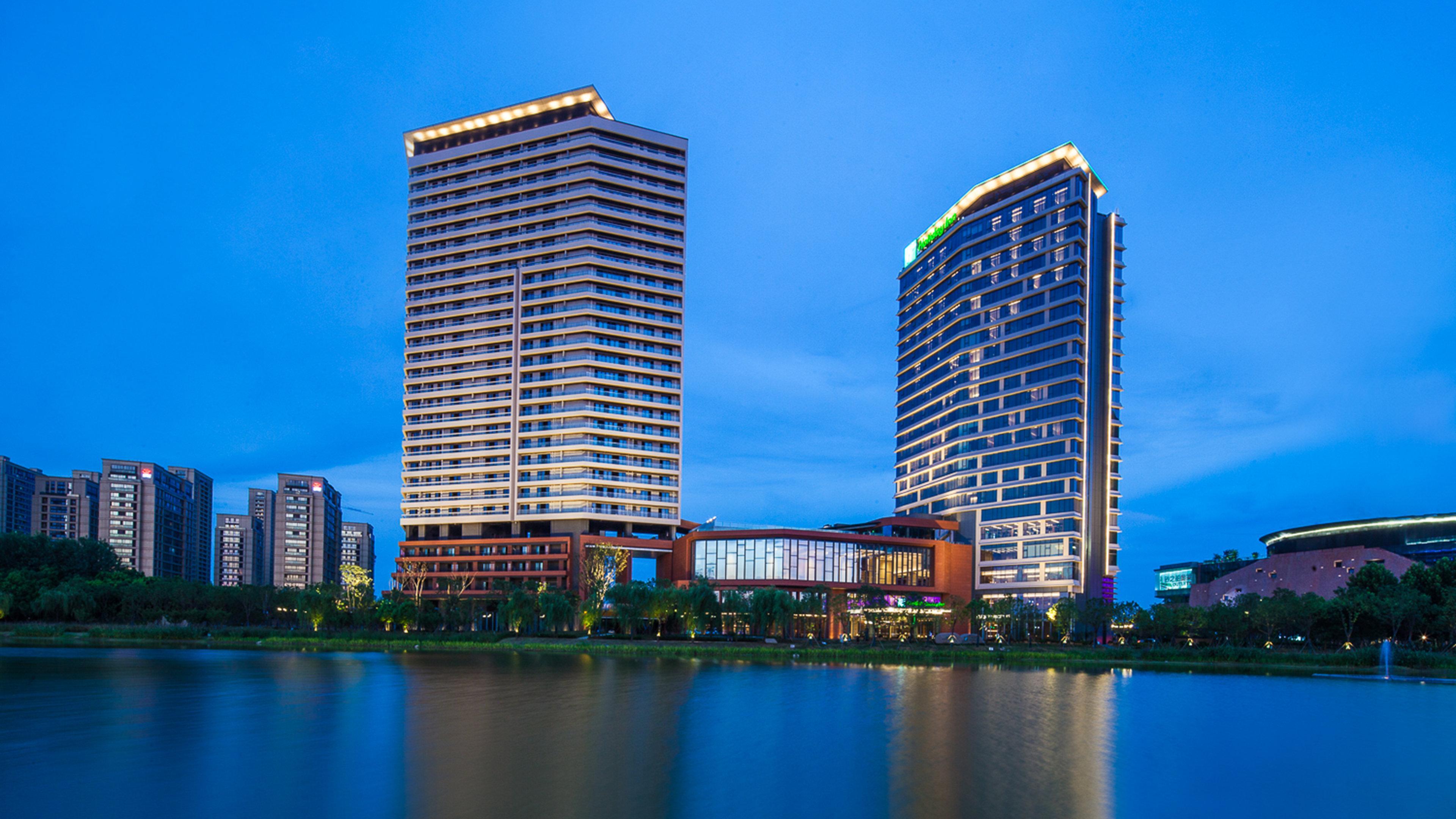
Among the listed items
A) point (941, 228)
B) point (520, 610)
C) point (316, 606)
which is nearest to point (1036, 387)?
point (941, 228)

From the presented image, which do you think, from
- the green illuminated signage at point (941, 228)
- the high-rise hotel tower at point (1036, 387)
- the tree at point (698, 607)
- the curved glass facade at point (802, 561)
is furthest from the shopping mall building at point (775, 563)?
the green illuminated signage at point (941, 228)

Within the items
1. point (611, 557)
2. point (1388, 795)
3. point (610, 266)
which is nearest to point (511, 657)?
point (611, 557)

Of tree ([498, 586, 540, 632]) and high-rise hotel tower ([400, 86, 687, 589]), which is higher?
high-rise hotel tower ([400, 86, 687, 589])

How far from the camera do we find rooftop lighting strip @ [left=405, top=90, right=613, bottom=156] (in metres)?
177

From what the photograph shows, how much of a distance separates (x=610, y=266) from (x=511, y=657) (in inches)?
3591

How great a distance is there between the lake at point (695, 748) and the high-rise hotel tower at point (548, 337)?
10105 cm

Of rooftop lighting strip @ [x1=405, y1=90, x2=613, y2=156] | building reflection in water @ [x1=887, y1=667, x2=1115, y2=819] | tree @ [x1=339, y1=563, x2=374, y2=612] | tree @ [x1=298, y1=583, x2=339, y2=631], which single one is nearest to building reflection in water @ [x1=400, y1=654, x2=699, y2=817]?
building reflection in water @ [x1=887, y1=667, x2=1115, y2=819]

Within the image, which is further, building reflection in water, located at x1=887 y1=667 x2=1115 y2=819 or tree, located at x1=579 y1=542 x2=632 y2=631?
tree, located at x1=579 y1=542 x2=632 y2=631

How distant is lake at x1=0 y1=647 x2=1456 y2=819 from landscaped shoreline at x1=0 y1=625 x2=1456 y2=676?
25.6 meters

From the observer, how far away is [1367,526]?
161 meters

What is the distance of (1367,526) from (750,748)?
168m

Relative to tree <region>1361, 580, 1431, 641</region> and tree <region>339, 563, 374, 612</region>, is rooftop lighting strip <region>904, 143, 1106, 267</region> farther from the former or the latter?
tree <region>339, 563, 374, 612</region>

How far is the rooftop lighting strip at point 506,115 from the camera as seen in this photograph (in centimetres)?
17675

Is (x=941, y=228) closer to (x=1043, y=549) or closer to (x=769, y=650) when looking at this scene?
(x=1043, y=549)
